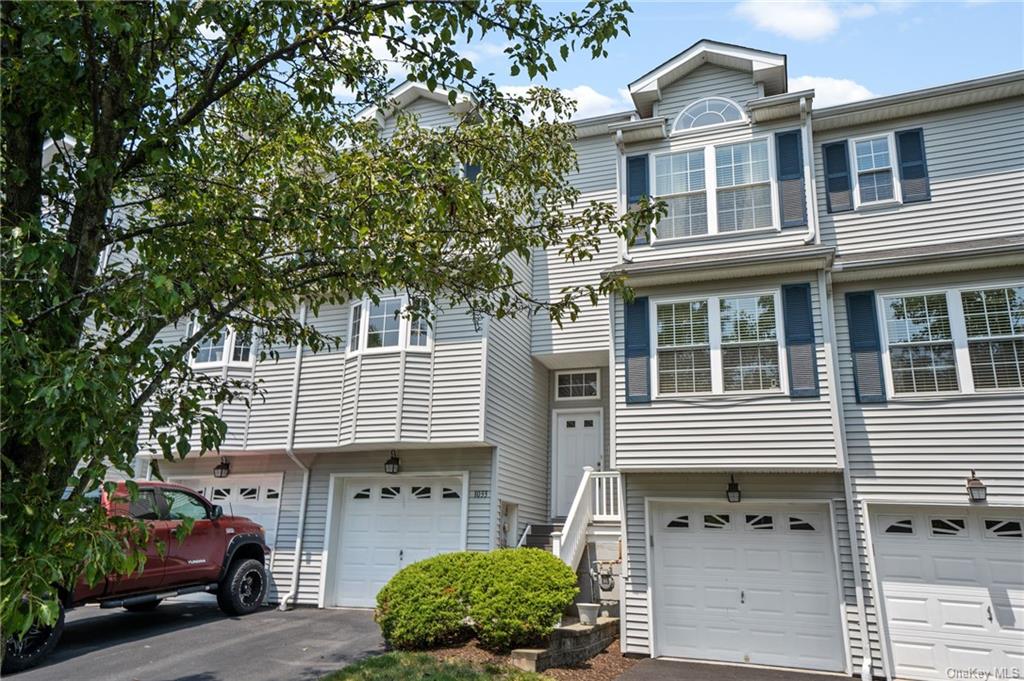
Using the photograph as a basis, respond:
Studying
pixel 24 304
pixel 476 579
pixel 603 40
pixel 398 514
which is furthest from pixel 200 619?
pixel 603 40

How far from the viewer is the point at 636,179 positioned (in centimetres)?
1171

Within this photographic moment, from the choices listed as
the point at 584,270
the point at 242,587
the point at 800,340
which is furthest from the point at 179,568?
the point at 800,340

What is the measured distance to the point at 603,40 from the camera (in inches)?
206

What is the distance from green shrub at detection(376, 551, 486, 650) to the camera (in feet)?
27.8

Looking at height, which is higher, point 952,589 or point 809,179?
point 809,179

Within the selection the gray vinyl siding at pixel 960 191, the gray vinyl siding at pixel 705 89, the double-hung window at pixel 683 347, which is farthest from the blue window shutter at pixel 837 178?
the double-hung window at pixel 683 347

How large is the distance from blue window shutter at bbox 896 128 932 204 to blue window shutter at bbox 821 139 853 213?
76cm

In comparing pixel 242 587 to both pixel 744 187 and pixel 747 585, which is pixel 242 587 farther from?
pixel 744 187

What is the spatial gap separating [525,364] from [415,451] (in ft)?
9.57

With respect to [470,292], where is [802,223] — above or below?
above

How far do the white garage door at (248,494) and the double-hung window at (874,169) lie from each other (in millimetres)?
11768

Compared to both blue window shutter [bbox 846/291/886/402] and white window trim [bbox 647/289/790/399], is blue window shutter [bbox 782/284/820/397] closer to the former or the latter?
white window trim [bbox 647/289/790/399]

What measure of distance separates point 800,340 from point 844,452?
5.44 feet

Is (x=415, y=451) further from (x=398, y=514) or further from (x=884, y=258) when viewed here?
(x=884, y=258)
